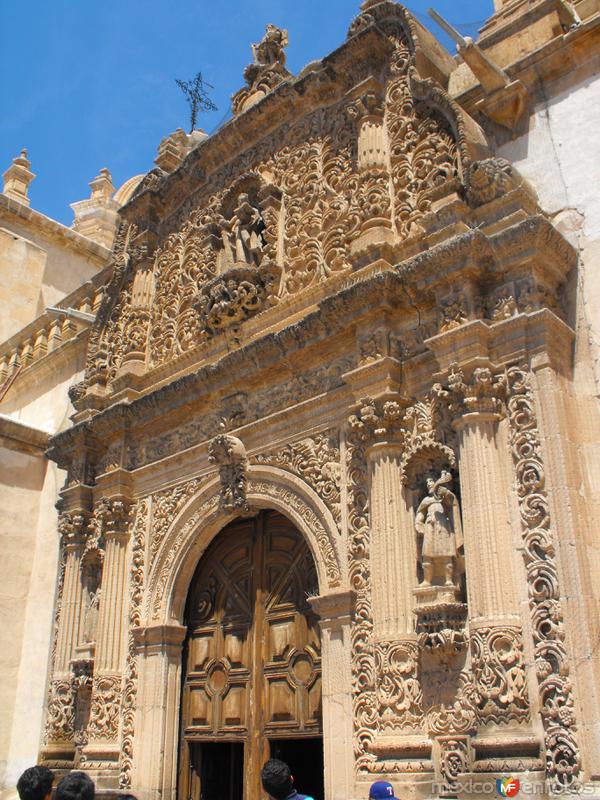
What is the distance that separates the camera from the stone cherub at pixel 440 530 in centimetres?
549

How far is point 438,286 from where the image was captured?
A: 240 inches

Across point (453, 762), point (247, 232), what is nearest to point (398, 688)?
point (453, 762)

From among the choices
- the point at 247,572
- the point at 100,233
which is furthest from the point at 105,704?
the point at 100,233

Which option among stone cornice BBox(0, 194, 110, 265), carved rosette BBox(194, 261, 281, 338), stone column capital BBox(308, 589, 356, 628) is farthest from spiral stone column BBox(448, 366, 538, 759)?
stone cornice BBox(0, 194, 110, 265)

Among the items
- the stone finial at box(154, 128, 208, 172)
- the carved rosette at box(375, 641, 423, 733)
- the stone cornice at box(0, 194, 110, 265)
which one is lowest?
the carved rosette at box(375, 641, 423, 733)

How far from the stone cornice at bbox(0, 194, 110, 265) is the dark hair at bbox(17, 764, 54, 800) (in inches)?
512

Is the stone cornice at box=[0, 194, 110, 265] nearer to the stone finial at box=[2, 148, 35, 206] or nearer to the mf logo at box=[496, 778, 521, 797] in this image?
the stone finial at box=[2, 148, 35, 206]

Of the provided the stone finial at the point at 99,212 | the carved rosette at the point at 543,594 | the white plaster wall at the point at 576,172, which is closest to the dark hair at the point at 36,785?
the carved rosette at the point at 543,594

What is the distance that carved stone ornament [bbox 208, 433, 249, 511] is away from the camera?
7.25 m

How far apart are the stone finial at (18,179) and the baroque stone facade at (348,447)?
286 inches

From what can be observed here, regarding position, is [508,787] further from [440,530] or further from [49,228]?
[49,228]

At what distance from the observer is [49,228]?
50.6 feet

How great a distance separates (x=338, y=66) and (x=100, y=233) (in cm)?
1085

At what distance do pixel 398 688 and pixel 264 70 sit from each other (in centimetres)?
631
